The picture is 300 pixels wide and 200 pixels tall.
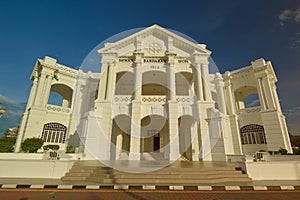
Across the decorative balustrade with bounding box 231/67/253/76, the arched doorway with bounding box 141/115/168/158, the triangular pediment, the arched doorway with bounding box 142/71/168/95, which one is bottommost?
the arched doorway with bounding box 141/115/168/158

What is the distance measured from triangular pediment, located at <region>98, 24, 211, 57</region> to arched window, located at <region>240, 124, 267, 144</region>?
1039 centimetres

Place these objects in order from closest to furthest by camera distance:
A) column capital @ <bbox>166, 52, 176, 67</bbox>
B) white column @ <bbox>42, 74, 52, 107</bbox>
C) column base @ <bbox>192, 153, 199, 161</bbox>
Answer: column base @ <bbox>192, 153, 199, 161</bbox>
column capital @ <bbox>166, 52, 176, 67</bbox>
white column @ <bbox>42, 74, 52, 107</bbox>

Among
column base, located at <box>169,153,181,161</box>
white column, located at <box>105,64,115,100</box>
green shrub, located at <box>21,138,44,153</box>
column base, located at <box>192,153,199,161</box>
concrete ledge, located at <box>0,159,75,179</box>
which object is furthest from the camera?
white column, located at <box>105,64,115,100</box>

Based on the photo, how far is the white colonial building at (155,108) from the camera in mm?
14078

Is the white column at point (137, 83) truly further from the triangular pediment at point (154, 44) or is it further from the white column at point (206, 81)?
the white column at point (206, 81)

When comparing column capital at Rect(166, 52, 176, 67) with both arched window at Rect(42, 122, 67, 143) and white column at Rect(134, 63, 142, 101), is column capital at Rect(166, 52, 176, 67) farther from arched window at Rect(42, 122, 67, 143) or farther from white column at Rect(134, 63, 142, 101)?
arched window at Rect(42, 122, 67, 143)

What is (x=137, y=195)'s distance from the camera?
5793mm

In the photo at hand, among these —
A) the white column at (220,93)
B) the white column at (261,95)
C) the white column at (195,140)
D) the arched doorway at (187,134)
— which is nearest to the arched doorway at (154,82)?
the arched doorway at (187,134)

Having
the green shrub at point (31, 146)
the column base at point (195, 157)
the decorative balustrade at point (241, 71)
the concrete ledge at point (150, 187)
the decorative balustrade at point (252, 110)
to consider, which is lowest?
the concrete ledge at point (150, 187)

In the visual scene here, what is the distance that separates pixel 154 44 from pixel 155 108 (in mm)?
7929

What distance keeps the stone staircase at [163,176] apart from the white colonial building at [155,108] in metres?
4.95

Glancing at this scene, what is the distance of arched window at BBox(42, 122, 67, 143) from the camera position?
1800 centimetres

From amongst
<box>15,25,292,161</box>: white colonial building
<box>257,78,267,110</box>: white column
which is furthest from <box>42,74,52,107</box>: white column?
<box>257,78,267,110</box>: white column

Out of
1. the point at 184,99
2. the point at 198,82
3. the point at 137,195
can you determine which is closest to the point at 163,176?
the point at 137,195
